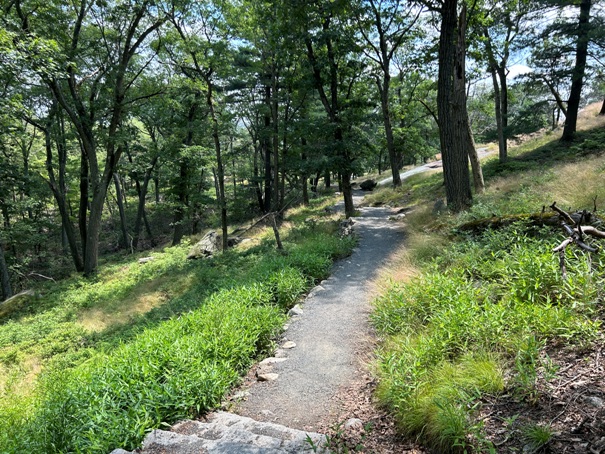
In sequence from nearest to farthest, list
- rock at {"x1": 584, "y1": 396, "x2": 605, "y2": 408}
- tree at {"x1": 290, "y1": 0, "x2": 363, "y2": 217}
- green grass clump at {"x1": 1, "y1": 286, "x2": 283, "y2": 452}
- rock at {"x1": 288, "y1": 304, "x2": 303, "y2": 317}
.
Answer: rock at {"x1": 584, "y1": 396, "x2": 605, "y2": 408}
green grass clump at {"x1": 1, "y1": 286, "x2": 283, "y2": 452}
rock at {"x1": 288, "y1": 304, "x2": 303, "y2": 317}
tree at {"x1": 290, "y1": 0, "x2": 363, "y2": 217}

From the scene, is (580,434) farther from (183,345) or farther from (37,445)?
(37,445)

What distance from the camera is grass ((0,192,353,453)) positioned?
9.52ft

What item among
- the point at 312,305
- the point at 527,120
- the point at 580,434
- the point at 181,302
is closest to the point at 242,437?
the point at 580,434

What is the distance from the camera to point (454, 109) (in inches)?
327

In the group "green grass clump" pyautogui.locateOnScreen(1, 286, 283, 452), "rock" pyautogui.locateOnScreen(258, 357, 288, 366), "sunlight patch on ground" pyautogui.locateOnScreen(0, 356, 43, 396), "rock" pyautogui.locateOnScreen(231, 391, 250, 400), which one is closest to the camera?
"green grass clump" pyautogui.locateOnScreen(1, 286, 283, 452)

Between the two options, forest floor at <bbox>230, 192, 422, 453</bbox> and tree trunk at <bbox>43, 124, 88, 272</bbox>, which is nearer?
forest floor at <bbox>230, 192, 422, 453</bbox>

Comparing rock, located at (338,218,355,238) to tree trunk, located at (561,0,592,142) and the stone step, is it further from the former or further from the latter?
tree trunk, located at (561,0,592,142)

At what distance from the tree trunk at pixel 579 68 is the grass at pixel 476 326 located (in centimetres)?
1242

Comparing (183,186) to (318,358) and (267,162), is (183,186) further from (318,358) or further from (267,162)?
(318,358)

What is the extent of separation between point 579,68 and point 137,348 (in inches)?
762

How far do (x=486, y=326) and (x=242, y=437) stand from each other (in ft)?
8.12

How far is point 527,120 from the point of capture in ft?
49.3

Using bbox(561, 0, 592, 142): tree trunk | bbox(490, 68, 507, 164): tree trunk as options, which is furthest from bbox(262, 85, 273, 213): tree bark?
bbox(561, 0, 592, 142): tree trunk

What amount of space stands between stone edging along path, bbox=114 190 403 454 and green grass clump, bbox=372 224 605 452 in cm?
57
